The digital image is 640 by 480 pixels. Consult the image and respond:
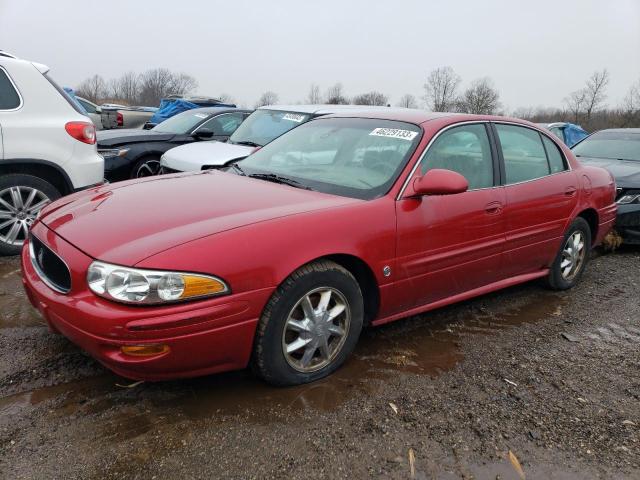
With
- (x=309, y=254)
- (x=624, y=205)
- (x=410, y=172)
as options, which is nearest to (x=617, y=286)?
(x=624, y=205)

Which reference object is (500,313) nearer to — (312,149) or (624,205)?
(312,149)

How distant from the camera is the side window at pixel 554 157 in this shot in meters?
4.38

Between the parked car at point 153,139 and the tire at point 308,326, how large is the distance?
16.6 ft

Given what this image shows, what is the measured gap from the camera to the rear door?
3.88 metres

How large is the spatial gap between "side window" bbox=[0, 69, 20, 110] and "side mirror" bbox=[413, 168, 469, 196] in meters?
3.74

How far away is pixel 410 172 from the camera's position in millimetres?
3254

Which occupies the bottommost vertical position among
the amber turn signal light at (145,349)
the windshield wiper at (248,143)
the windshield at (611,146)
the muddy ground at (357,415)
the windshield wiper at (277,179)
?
the muddy ground at (357,415)

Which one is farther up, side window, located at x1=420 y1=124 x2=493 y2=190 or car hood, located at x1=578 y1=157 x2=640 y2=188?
side window, located at x1=420 y1=124 x2=493 y2=190

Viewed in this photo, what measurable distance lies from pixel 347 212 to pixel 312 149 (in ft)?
3.37

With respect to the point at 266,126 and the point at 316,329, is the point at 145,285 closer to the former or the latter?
the point at 316,329

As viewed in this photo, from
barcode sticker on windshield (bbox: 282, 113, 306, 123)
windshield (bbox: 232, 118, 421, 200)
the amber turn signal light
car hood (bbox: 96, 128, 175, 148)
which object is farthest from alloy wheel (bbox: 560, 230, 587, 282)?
car hood (bbox: 96, 128, 175, 148)

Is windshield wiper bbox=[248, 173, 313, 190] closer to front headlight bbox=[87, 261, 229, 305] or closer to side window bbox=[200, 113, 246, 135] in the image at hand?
front headlight bbox=[87, 261, 229, 305]

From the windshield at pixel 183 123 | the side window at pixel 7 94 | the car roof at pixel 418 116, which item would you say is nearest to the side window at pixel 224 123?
the windshield at pixel 183 123

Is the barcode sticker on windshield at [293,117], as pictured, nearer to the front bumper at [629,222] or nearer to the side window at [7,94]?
the side window at [7,94]
